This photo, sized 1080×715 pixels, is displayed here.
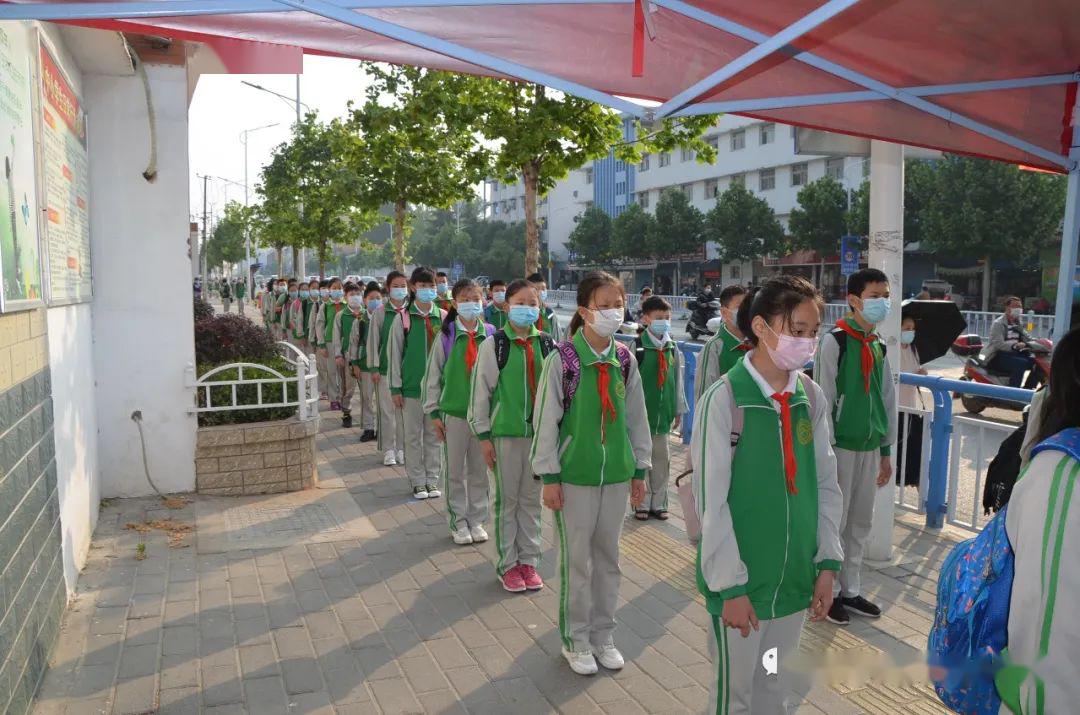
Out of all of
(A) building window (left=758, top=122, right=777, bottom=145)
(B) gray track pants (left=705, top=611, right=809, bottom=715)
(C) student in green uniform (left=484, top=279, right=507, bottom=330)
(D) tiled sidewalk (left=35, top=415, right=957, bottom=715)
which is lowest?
(D) tiled sidewalk (left=35, top=415, right=957, bottom=715)

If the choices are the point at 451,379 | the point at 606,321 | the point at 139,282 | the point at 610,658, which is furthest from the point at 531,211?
the point at 610,658

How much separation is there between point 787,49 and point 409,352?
197 inches

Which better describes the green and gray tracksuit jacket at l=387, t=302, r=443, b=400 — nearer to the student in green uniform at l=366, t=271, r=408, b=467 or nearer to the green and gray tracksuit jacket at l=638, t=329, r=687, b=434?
the student in green uniform at l=366, t=271, r=408, b=467

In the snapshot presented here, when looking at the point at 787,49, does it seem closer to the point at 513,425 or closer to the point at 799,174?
the point at 513,425

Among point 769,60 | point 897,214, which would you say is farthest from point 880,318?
point 769,60

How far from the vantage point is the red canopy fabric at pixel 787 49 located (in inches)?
133

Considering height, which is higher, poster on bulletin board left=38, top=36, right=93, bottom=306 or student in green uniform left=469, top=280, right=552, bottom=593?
→ poster on bulletin board left=38, top=36, right=93, bottom=306

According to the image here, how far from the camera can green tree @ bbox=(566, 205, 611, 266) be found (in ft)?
186

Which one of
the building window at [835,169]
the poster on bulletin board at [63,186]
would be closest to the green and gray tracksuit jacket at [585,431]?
the poster on bulletin board at [63,186]

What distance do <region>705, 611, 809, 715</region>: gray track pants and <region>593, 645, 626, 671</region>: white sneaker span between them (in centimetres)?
134

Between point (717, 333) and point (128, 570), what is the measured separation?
14.4ft

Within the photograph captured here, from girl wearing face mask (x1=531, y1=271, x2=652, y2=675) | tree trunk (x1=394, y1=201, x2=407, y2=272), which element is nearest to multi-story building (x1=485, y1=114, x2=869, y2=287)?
tree trunk (x1=394, y1=201, x2=407, y2=272)

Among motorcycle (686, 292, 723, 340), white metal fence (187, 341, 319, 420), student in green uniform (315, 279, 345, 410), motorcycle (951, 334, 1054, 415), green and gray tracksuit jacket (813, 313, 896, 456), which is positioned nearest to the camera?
green and gray tracksuit jacket (813, 313, 896, 456)

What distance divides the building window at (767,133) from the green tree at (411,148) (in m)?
31.7
